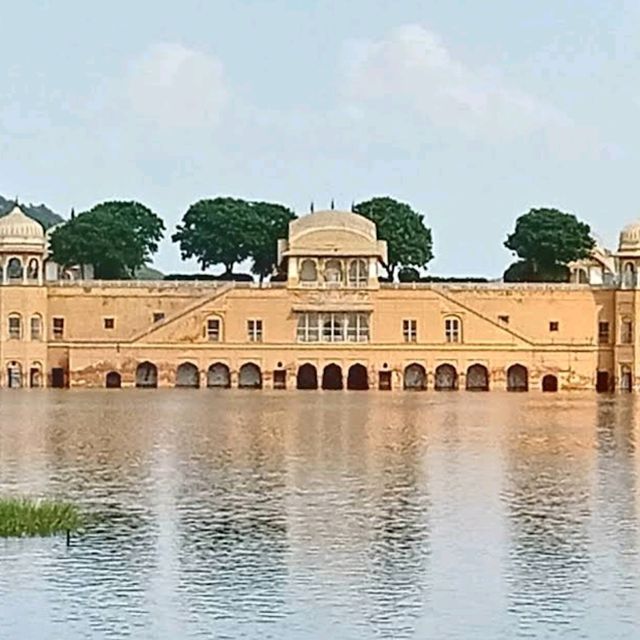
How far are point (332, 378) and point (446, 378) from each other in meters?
3.78

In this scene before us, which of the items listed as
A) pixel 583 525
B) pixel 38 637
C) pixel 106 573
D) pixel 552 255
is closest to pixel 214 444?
pixel 583 525

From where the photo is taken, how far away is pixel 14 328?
59.5 m

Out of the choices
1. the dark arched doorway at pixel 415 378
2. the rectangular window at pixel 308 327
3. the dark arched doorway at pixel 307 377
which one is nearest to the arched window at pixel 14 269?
the rectangular window at pixel 308 327

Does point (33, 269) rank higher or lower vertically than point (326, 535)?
higher

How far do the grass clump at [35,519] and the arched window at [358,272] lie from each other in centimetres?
4099

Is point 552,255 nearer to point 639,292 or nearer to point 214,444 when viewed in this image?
point 639,292

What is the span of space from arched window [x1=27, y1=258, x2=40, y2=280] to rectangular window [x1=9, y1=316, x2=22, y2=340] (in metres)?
2.31

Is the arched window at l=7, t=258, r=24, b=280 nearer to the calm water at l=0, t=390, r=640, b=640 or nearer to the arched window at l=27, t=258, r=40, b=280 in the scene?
the arched window at l=27, t=258, r=40, b=280

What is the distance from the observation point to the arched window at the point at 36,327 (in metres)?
59.8

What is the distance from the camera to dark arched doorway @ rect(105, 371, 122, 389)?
59562 mm

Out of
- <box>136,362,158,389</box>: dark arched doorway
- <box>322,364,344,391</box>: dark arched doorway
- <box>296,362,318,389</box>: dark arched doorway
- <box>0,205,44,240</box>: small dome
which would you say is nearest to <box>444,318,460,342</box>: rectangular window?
<box>322,364,344,391</box>: dark arched doorway

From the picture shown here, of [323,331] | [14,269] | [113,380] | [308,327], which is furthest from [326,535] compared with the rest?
[14,269]

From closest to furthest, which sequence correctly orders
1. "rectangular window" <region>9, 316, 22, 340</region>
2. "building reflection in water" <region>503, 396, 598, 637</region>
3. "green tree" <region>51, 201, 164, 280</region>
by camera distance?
"building reflection in water" <region>503, 396, 598, 637</region> → "rectangular window" <region>9, 316, 22, 340</region> → "green tree" <region>51, 201, 164, 280</region>

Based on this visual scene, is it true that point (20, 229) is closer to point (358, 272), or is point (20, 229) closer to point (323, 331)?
point (323, 331)
